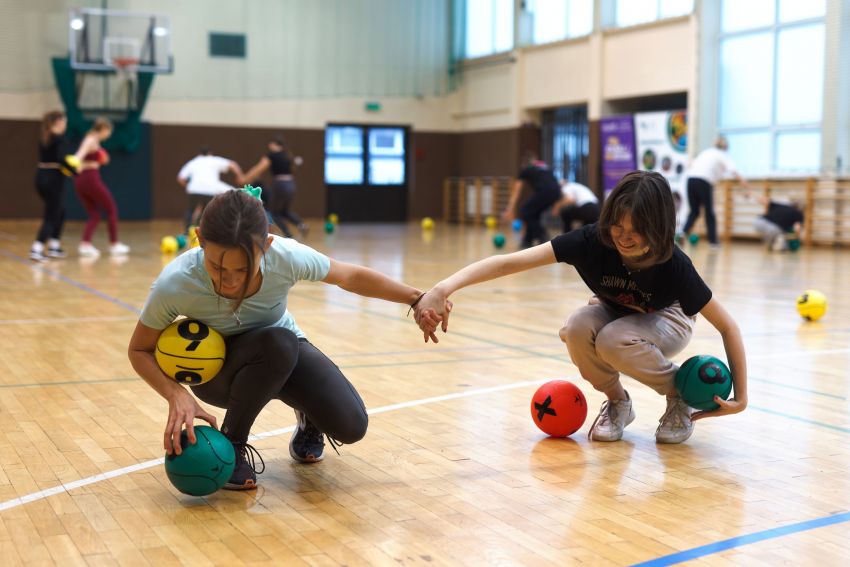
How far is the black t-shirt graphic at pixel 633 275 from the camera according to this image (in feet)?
11.4

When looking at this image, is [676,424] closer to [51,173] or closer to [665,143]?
[51,173]

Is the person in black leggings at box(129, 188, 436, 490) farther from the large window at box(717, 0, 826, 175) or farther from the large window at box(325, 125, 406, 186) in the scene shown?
the large window at box(325, 125, 406, 186)

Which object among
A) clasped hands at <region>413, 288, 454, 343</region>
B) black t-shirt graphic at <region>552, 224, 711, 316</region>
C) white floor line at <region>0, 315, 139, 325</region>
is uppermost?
black t-shirt graphic at <region>552, 224, 711, 316</region>

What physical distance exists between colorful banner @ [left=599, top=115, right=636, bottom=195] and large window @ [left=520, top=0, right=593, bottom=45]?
1966 mm

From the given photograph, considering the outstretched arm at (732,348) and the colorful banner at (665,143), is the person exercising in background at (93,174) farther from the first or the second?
the colorful banner at (665,143)

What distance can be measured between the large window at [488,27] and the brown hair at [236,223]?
2046 cm

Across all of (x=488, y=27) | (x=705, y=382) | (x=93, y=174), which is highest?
(x=488, y=27)

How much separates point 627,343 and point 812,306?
4.10 meters

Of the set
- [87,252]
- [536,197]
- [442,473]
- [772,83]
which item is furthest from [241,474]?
[772,83]

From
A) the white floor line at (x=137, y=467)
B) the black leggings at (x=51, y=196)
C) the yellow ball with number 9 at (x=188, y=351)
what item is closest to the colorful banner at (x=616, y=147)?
the black leggings at (x=51, y=196)

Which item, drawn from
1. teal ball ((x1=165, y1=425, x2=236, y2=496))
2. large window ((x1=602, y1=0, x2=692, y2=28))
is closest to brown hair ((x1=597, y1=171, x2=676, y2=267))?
teal ball ((x1=165, y1=425, x2=236, y2=496))

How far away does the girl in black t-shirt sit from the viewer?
3295 millimetres

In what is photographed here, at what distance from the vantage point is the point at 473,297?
879 centimetres

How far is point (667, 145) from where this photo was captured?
1859 cm
